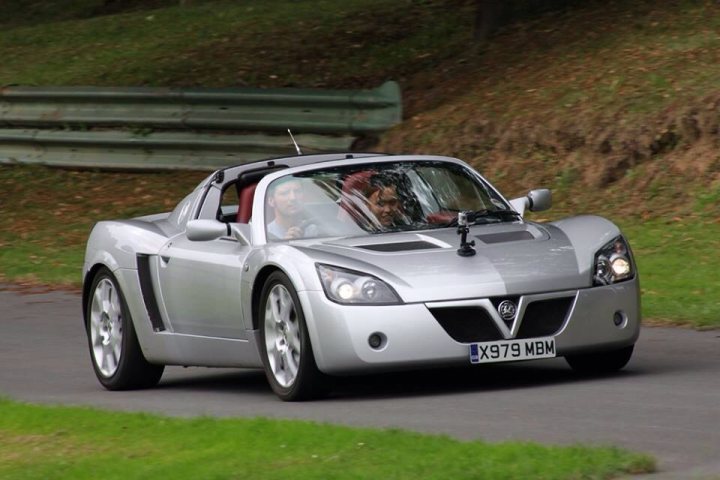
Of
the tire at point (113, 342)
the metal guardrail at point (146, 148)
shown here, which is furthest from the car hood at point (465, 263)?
the metal guardrail at point (146, 148)

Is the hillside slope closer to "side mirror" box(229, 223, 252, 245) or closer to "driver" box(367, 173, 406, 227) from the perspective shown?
"driver" box(367, 173, 406, 227)

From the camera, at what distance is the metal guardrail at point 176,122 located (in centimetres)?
2011

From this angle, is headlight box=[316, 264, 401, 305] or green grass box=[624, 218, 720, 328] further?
green grass box=[624, 218, 720, 328]

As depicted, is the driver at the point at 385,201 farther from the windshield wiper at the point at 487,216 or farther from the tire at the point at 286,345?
the tire at the point at 286,345

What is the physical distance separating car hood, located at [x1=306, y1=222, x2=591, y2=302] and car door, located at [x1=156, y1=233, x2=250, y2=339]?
→ 2.20 feet

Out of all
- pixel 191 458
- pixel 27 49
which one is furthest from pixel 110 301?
pixel 27 49

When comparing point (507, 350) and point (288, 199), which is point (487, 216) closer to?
point (288, 199)

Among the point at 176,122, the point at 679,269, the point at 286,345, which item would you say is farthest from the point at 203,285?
the point at 176,122

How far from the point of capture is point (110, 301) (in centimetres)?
Answer: 1122

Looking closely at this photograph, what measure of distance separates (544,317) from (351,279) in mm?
1045

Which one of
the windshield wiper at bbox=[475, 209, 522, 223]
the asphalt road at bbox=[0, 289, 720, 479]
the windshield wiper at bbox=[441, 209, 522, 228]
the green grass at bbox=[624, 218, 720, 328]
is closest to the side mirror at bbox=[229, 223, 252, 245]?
the asphalt road at bbox=[0, 289, 720, 479]

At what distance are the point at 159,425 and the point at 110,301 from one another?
3.02m

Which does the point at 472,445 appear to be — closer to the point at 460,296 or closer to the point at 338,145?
the point at 460,296

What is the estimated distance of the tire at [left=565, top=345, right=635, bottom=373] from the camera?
32.0 feet
